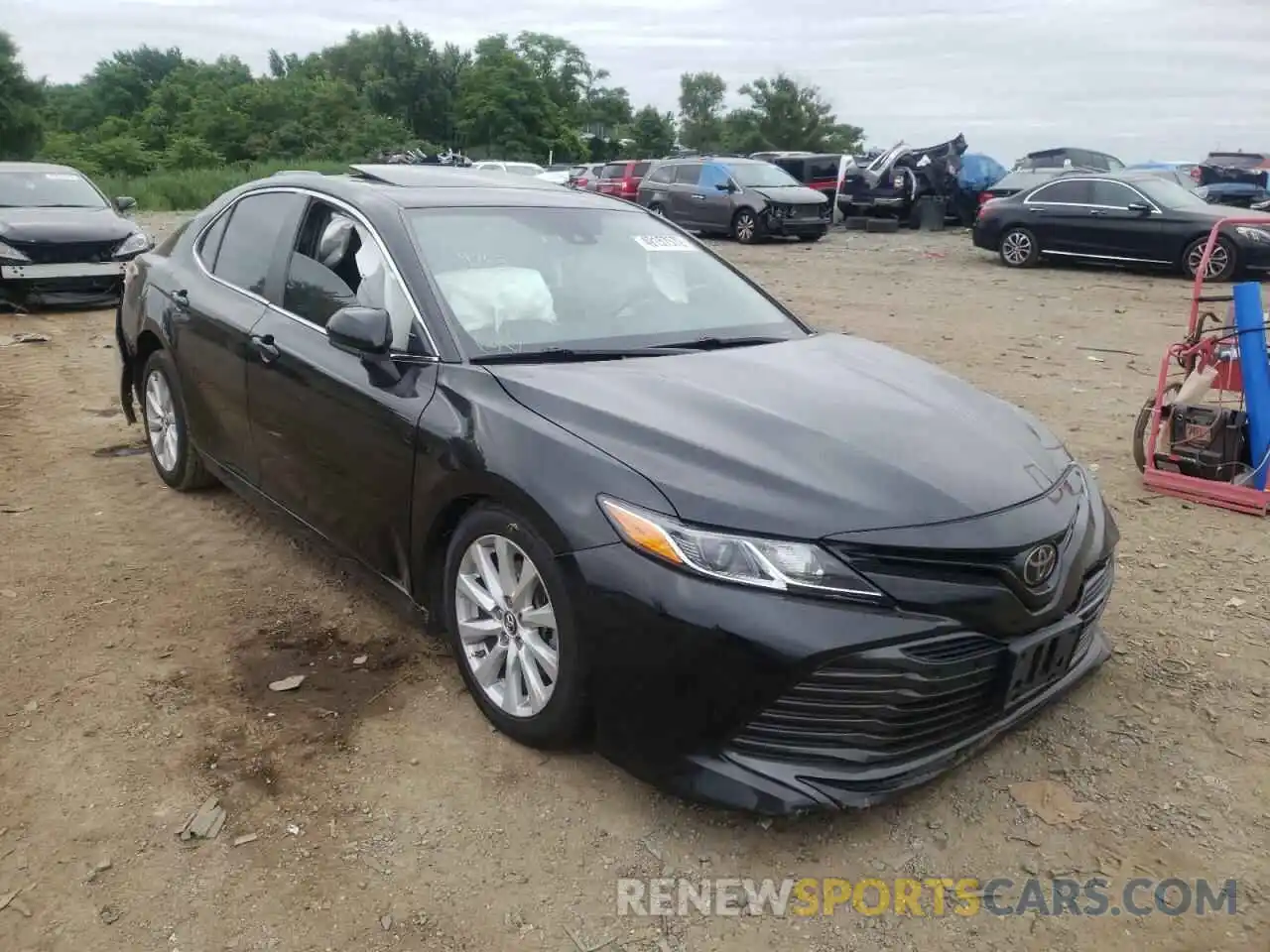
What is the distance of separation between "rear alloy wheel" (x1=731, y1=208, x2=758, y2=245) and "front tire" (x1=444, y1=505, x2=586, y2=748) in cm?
1759

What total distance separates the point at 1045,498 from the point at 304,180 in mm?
3106

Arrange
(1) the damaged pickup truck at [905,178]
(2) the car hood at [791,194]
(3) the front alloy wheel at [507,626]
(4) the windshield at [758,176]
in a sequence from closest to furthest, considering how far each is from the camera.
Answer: (3) the front alloy wheel at [507,626]
(2) the car hood at [791,194]
(4) the windshield at [758,176]
(1) the damaged pickup truck at [905,178]

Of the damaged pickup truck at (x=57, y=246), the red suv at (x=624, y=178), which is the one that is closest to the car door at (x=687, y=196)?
the red suv at (x=624, y=178)

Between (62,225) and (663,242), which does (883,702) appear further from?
(62,225)

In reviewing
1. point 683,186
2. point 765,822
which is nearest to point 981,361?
point 765,822

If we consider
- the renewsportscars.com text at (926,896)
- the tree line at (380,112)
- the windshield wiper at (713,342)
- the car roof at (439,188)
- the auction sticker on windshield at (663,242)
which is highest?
the tree line at (380,112)

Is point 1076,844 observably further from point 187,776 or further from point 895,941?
point 187,776

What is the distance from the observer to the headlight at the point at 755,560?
2477 millimetres

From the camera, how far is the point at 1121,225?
15039 mm

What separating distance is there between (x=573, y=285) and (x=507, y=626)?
1312mm

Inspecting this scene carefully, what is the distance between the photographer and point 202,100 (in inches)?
2383

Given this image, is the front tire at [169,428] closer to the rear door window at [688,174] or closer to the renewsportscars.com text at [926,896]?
the renewsportscars.com text at [926,896]

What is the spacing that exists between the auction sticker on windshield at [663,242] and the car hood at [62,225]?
903 cm

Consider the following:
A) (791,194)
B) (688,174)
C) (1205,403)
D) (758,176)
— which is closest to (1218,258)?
(791,194)
